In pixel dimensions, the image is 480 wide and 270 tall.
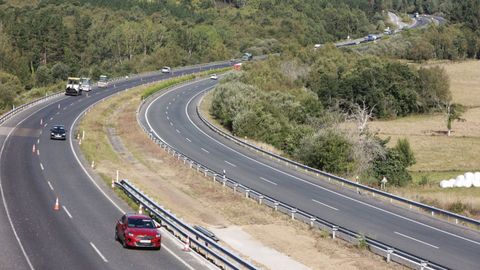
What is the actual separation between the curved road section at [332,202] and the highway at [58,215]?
34.9 feet

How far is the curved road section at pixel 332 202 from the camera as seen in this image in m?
32.9

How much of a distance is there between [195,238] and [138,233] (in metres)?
3.17

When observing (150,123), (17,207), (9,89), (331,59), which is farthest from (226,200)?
(331,59)

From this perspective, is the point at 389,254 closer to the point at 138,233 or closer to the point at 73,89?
the point at 138,233

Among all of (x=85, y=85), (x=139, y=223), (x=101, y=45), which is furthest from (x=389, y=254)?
(x=101, y=45)

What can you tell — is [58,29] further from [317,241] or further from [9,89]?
[317,241]

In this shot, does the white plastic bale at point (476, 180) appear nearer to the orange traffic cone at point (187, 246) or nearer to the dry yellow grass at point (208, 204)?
the dry yellow grass at point (208, 204)

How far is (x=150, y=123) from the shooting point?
75.9 metres

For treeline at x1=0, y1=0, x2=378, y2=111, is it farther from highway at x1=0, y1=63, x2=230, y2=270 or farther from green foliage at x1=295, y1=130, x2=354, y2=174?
highway at x1=0, y1=63, x2=230, y2=270

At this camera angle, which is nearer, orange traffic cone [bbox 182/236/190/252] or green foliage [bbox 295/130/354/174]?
orange traffic cone [bbox 182/236/190/252]

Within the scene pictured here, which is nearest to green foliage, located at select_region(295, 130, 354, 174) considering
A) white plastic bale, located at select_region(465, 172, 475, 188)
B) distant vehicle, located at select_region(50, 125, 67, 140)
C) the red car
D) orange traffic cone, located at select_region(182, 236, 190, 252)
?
white plastic bale, located at select_region(465, 172, 475, 188)

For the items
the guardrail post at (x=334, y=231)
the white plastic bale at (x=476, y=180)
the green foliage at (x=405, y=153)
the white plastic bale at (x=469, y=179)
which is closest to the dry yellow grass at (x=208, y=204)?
the guardrail post at (x=334, y=231)

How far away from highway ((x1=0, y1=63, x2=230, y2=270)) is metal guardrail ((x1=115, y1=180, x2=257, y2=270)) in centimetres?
59

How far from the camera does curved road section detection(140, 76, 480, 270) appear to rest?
32875 millimetres
